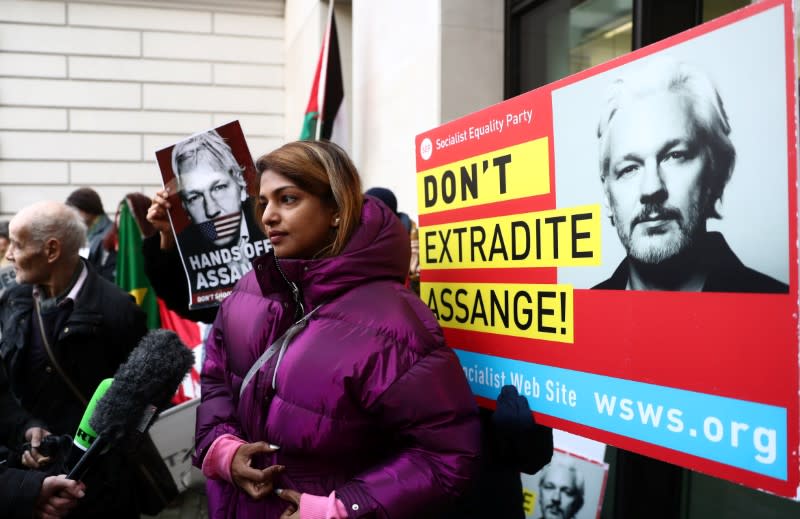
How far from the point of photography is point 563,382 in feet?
5.39

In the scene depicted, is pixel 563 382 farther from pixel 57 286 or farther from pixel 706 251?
pixel 57 286

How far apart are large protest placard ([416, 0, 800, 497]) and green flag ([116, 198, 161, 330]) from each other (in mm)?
3606

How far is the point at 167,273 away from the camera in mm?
2973

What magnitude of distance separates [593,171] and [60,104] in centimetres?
1011

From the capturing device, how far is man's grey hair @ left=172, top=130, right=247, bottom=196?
2.69 meters

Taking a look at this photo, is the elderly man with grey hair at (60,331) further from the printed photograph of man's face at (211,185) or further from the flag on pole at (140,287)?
the flag on pole at (140,287)

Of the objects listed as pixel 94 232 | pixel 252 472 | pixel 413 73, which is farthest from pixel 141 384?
pixel 94 232

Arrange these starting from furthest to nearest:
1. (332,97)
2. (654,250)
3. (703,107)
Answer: (332,97), (654,250), (703,107)

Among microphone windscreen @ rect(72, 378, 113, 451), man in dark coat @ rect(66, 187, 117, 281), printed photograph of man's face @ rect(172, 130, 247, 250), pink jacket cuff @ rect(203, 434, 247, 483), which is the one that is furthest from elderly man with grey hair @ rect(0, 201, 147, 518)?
man in dark coat @ rect(66, 187, 117, 281)

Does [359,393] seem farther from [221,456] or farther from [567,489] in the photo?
[567,489]

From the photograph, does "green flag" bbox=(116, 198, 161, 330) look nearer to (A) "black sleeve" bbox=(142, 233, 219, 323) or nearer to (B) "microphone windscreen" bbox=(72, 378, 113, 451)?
(A) "black sleeve" bbox=(142, 233, 219, 323)

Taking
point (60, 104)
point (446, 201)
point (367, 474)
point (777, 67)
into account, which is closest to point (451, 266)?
point (446, 201)

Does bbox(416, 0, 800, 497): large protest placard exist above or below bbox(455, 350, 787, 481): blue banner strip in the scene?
above

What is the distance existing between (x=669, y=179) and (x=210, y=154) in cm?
184
